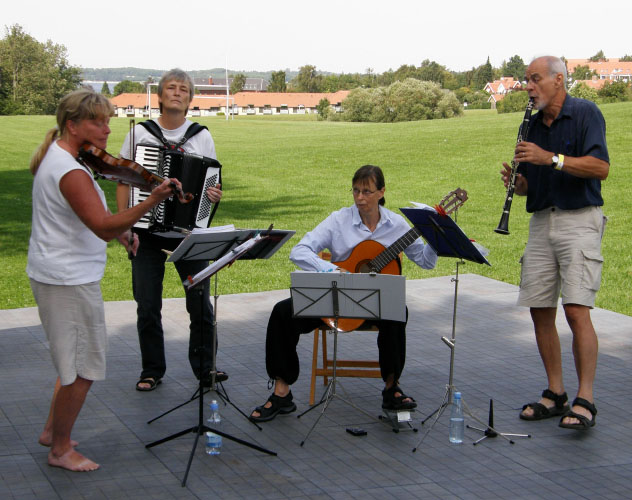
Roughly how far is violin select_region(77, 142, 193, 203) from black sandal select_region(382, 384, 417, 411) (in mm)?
2113

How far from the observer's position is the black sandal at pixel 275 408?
5859 millimetres

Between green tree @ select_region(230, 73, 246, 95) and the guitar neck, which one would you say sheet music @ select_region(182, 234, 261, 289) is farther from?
green tree @ select_region(230, 73, 246, 95)

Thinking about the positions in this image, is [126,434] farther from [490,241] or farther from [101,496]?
[490,241]

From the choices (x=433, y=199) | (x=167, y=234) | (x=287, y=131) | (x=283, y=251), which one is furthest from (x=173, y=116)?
(x=287, y=131)

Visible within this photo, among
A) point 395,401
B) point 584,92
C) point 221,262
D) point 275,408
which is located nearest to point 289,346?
point 275,408

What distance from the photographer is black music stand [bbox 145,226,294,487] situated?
16.4ft

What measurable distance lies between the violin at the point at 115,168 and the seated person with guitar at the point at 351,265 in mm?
1439

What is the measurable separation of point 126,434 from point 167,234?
4.64 ft

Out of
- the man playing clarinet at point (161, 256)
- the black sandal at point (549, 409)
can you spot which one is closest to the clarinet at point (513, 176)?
the black sandal at point (549, 409)

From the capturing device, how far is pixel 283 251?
1352cm

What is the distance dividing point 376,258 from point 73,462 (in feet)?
7.64

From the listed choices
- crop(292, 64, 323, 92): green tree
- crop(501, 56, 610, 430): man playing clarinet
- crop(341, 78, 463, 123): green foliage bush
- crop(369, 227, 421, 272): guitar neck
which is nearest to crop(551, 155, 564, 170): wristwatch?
crop(501, 56, 610, 430): man playing clarinet

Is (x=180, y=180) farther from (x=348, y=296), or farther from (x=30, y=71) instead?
(x=30, y=71)

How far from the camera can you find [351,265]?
608cm
